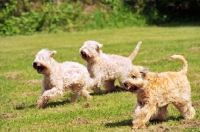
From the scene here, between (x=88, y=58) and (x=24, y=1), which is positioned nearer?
(x=88, y=58)

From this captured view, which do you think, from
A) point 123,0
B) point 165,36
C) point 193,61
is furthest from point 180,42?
point 123,0

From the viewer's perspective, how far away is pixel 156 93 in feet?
27.4

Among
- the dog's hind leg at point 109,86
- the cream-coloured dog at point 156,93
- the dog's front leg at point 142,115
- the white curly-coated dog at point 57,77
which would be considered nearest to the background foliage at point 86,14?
the dog's hind leg at point 109,86

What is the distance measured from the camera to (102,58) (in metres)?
12.4

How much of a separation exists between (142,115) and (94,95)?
13.2 ft

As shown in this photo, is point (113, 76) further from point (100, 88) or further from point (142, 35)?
point (142, 35)

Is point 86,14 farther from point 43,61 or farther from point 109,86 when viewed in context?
point 43,61

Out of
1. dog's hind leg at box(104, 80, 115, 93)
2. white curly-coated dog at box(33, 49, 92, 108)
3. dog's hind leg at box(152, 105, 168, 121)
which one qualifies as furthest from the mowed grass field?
dog's hind leg at box(104, 80, 115, 93)

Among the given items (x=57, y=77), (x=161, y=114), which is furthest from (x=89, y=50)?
(x=161, y=114)

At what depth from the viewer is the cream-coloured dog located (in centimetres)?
817

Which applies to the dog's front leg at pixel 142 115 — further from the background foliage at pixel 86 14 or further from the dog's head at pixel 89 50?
the background foliage at pixel 86 14

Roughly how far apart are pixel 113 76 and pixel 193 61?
4288mm

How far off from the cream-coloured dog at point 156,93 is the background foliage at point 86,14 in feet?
68.4

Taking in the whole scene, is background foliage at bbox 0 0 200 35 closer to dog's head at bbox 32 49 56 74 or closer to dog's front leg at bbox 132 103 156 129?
dog's head at bbox 32 49 56 74
